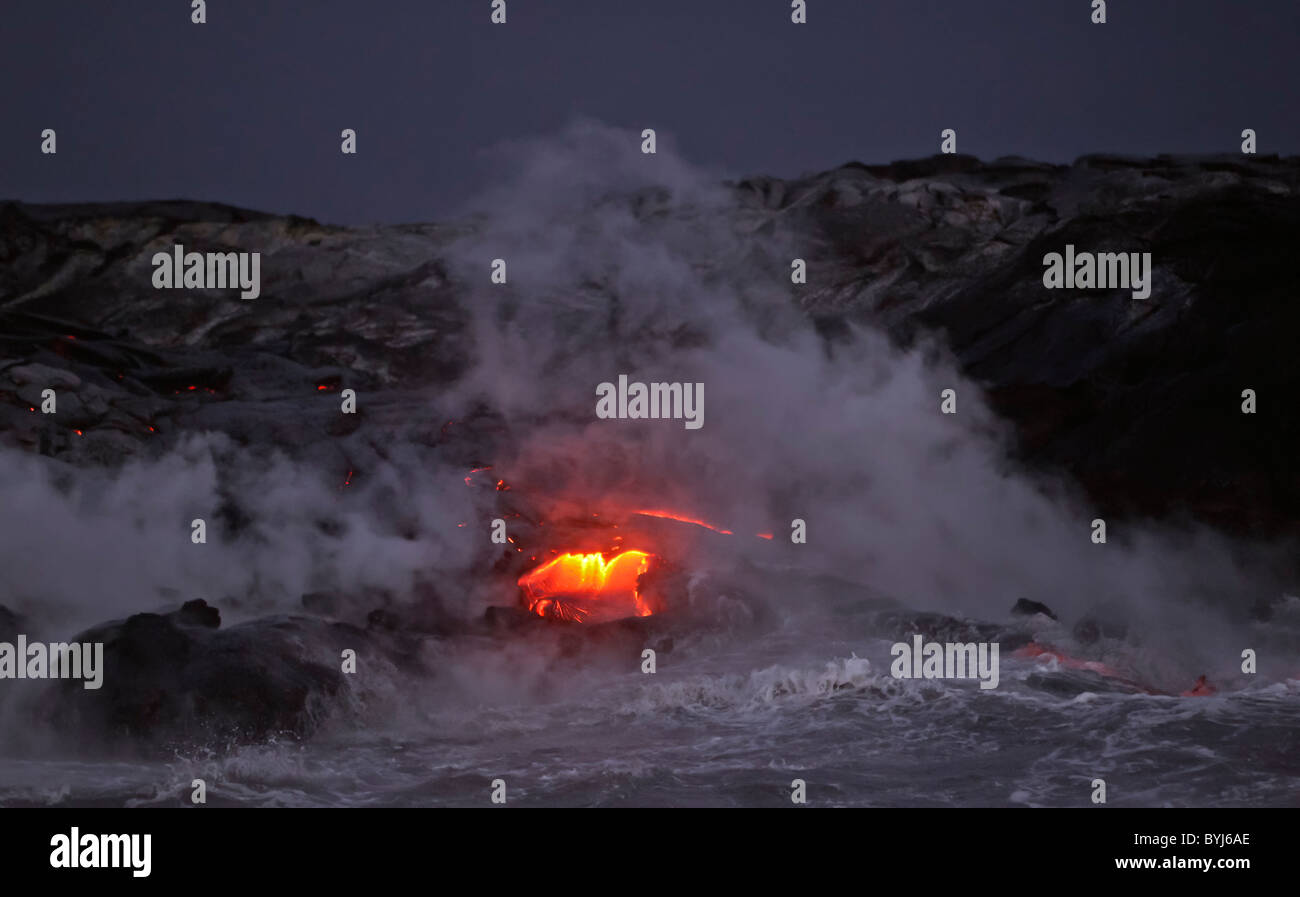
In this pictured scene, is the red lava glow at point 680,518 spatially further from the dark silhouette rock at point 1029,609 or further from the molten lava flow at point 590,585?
the dark silhouette rock at point 1029,609

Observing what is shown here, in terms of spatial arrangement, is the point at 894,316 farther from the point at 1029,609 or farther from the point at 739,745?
the point at 739,745

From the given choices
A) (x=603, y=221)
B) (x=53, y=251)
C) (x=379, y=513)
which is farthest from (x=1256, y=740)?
(x=53, y=251)

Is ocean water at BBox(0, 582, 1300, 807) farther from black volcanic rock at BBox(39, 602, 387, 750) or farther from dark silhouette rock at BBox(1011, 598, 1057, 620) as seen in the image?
dark silhouette rock at BBox(1011, 598, 1057, 620)

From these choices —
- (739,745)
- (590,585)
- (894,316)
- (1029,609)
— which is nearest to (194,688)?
(739,745)

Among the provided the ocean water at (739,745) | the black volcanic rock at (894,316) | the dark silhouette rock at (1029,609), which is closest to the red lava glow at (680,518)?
the black volcanic rock at (894,316)

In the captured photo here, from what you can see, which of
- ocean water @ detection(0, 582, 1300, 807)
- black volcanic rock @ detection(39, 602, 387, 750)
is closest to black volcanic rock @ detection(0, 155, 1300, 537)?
ocean water @ detection(0, 582, 1300, 807)
